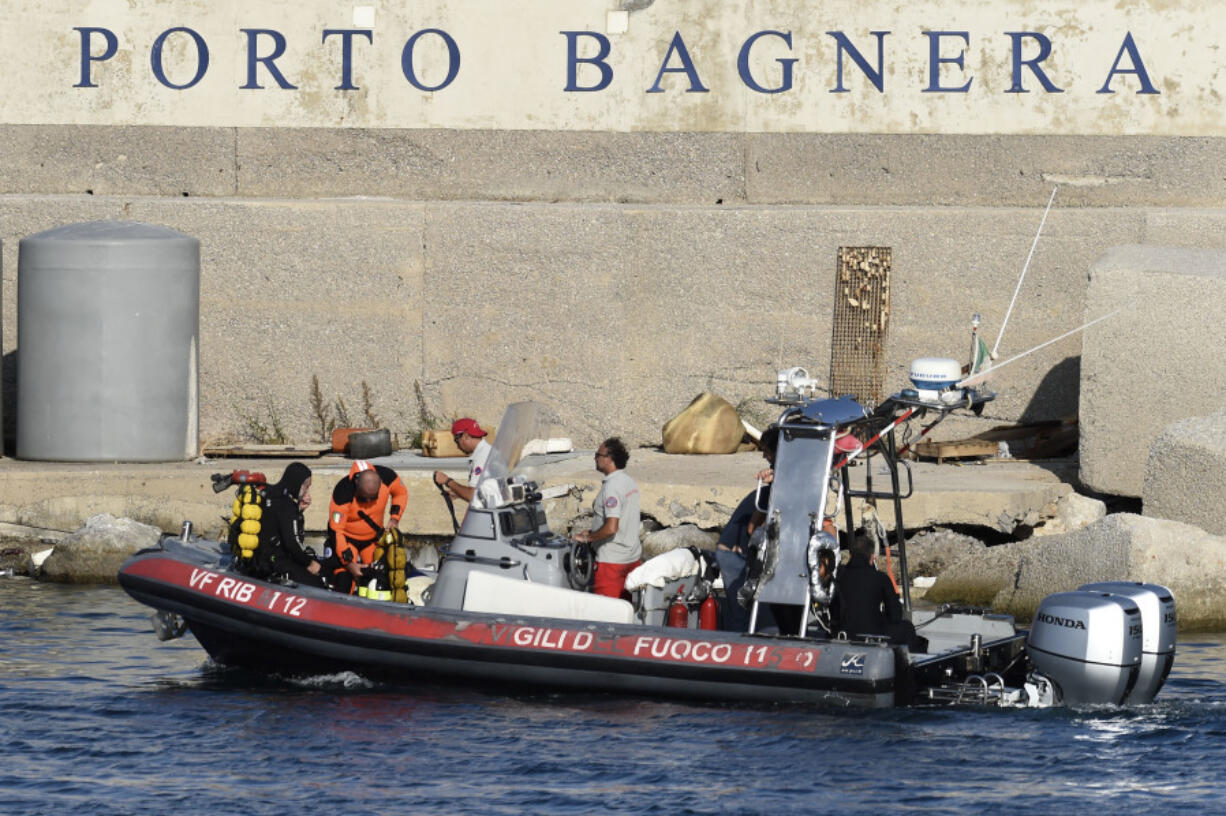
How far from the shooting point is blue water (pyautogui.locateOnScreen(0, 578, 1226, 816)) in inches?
366

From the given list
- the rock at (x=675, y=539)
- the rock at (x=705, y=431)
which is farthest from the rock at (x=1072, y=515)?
the rock at (x=705, y=431)

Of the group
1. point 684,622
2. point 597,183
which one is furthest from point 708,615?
point 597,183

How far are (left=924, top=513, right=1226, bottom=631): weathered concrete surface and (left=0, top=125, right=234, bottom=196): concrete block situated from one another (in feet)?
23.8

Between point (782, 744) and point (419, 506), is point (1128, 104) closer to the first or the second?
point (419, 506)

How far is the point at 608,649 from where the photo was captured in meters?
10.8

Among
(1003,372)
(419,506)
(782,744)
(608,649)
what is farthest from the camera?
(1003,372)

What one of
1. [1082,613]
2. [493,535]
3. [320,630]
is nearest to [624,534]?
[493,535]

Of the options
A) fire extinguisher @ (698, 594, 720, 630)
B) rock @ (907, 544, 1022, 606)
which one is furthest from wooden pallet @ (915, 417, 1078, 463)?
fire extinguisher @ (698, 594, 720, 630)

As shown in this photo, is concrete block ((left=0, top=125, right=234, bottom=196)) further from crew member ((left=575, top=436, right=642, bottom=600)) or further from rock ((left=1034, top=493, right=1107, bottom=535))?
rock ((left=1034, top=493, right=1107, bottom=535))

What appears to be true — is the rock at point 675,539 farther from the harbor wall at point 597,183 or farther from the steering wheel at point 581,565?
the steering wheel at point 581,565

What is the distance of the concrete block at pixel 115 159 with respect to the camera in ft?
56.7

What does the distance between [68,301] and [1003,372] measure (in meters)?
6.88

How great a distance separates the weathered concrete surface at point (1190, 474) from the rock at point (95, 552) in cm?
667

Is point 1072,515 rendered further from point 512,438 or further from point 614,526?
point 512,438
